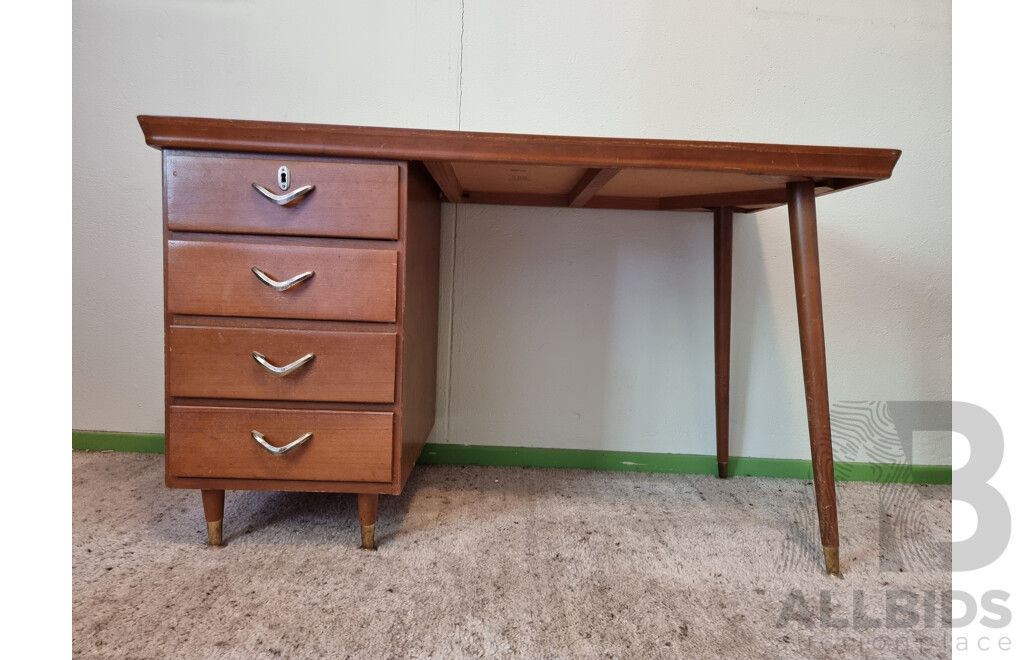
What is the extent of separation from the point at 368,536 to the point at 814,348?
85 centimetres

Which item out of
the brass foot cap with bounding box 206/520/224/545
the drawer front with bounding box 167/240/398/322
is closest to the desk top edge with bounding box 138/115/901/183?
the drawer front with bounding box 167/240/398/322

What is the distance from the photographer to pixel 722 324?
1325 mm

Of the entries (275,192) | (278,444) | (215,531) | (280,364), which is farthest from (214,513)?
(275,192)

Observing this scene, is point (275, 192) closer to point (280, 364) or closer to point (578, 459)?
point (280, 364)

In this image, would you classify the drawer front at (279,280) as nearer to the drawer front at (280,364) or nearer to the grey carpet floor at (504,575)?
the drawer front at (280,364)

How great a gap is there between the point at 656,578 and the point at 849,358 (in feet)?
3.07

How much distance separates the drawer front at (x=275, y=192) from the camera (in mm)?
859

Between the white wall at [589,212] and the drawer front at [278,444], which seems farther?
the white wall at [589,212]

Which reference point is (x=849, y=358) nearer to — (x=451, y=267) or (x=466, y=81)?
(x=451, y=267)

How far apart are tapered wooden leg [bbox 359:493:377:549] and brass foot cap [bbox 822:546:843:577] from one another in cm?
80

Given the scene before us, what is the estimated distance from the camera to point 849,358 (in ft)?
4.71

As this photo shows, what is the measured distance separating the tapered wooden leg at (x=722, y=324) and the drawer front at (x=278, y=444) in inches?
33.8

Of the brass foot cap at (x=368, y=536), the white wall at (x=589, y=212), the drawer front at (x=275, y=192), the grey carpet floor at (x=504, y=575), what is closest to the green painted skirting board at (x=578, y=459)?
the white wall at (x=589, y=212)

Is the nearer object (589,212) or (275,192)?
(275,192)
